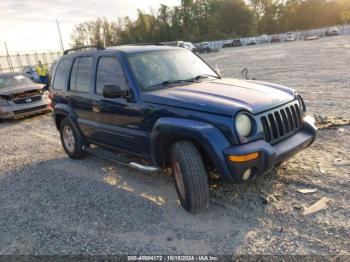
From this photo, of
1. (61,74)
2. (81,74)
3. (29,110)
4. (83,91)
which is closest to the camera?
(83,91)

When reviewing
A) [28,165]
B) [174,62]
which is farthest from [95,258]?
[28,165]

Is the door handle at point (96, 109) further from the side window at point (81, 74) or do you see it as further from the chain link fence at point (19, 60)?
the chain link fence at point (19, 60)

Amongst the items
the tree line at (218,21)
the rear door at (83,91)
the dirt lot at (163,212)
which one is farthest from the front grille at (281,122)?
the tree line at (218,21)

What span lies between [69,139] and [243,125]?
375cm

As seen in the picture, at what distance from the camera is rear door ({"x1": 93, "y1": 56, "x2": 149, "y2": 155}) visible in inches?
163

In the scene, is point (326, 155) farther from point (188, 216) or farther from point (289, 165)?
point (188, 216)

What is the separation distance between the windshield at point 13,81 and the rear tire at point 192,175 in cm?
949

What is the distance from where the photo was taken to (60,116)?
602cm

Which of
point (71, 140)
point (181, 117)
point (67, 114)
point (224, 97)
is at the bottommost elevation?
point (71, 140)

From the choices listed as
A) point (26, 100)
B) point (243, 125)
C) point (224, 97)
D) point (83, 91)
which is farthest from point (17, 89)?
point (243, 125)

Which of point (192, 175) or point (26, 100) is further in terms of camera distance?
point (26, 100)

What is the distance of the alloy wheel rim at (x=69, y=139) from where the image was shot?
5828 millimetres

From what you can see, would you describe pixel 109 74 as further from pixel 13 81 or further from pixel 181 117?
pixel 13 81

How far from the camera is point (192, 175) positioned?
133 inches
